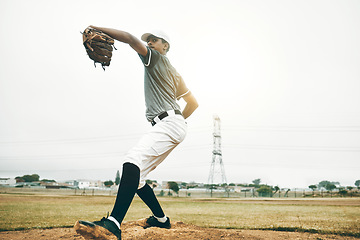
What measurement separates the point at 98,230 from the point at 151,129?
3.57 feet

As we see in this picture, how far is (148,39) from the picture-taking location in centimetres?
331

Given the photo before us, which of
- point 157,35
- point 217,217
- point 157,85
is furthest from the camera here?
point 217,217

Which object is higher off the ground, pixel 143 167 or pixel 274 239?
pixel 143 167

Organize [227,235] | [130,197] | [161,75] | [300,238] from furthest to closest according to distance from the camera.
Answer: [300,238] → [227,235] → [161,75] → [130,197]

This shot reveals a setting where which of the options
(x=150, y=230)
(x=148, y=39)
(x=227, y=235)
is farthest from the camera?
(x=227, y=235)

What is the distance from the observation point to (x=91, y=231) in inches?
87.9

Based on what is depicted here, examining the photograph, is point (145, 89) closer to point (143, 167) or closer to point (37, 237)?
point (143, 167)

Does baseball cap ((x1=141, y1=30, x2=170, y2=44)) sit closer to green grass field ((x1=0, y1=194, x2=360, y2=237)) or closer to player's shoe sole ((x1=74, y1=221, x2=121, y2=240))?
player's shoe sole ((x1=74, y1=221, x2=121, y2=240))

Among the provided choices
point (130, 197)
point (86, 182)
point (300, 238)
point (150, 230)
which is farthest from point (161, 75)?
point (86, 182)

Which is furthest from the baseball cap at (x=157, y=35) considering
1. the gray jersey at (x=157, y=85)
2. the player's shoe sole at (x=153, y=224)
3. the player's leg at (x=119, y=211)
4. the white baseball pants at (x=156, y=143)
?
the player's shoe sole at (x=153, y=224)

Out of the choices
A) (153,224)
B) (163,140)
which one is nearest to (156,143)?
(163,140)

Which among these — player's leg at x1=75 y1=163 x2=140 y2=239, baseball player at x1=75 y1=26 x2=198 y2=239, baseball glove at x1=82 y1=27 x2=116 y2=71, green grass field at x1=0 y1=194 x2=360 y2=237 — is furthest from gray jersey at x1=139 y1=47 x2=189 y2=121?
green grass field at x1=0 y1=194 x2=360 y2=237

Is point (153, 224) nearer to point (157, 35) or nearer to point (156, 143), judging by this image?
point (156, 143)

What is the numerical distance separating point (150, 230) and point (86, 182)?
106m
